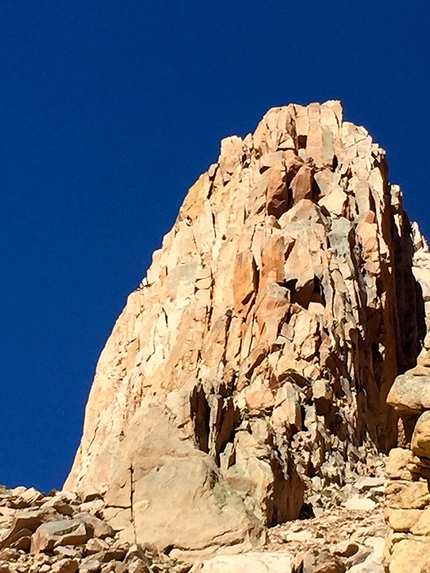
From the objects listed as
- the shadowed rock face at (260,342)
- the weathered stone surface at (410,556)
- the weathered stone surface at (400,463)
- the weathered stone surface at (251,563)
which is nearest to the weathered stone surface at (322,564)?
the weathered stone surface at (251,563)

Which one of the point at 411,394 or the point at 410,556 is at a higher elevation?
the point at 411,394

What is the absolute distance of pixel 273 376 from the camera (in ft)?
142

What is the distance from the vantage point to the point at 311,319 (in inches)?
1825

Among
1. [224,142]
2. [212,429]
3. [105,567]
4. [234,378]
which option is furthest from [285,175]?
[105,567]

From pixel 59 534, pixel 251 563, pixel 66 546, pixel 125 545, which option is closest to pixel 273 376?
pixel 125 545

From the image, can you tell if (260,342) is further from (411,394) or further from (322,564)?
(411,394)

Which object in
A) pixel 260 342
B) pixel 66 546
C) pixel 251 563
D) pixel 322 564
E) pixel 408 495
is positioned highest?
pixel 260 342

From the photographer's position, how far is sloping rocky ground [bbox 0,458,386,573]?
2080 centimetres

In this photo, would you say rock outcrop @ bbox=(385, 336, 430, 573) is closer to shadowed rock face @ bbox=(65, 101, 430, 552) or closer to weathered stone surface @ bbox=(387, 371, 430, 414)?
weathered stone surface @ bbox=(387, 371, 430, 414)

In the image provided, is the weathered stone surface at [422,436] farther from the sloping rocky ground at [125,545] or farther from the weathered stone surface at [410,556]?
the sloping rocky ground at [125,545]

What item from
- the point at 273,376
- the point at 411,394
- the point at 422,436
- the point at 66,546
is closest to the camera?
the point at 422,436

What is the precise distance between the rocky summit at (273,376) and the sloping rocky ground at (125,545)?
0.10m

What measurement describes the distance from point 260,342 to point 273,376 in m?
3.08

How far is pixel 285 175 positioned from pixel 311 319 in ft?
48.2
